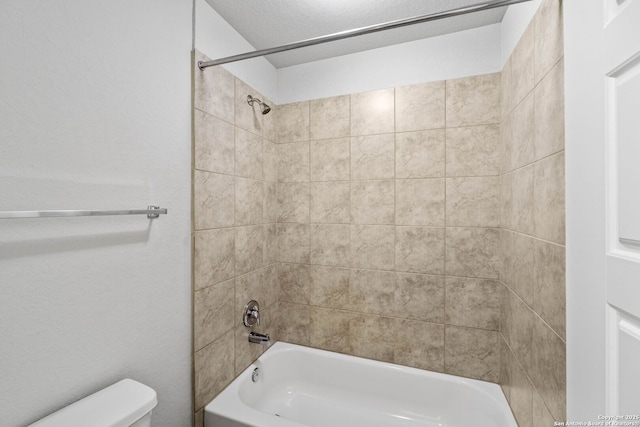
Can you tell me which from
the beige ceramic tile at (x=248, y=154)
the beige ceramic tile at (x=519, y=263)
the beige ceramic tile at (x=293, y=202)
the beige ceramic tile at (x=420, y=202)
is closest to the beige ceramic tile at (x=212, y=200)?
the beige ceramic tile at (x=248, y=154)

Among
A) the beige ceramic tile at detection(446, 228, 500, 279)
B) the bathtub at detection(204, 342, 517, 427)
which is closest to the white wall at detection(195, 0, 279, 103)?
the beige ceramic tile at detection(446, 228, 500, 279)

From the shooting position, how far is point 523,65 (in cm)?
128

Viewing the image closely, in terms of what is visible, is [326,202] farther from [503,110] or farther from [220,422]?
[220,422]

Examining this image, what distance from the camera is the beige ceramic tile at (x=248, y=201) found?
1656 millimetres

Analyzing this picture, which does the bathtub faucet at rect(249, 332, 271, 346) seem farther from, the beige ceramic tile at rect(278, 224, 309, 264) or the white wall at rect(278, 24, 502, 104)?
the white wall at rect(278, 24, 502, 104)

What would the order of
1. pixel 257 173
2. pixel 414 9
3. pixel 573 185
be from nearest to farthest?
pixel 573 185 → pixel 414 9 → pixel 257 173

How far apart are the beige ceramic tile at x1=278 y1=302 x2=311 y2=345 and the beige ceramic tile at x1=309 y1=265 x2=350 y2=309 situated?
12 cm

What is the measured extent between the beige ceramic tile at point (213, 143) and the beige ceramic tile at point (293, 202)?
0.54 metres

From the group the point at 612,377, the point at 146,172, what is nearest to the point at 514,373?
the point at 612,377

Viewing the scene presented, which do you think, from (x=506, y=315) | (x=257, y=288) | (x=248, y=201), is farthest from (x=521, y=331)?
(x=248, y=201)

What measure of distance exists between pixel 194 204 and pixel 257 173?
1.94 feet

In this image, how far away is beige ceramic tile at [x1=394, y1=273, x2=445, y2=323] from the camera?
1714 mm

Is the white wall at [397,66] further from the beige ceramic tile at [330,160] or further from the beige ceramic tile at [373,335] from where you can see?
the beige ceramic tile at [373,335]

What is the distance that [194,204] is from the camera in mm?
1333
